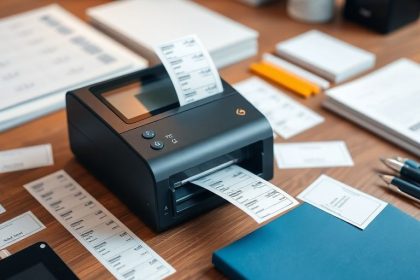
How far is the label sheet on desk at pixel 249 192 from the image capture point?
0.89 metres

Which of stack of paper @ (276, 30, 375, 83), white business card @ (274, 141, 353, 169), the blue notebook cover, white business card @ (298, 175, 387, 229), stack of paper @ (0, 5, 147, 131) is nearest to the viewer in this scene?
the blue notebook cover

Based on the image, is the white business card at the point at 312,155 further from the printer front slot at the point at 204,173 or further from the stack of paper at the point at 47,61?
the stack of paper at the point at 47,61

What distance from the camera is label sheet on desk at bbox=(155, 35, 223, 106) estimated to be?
96 cm

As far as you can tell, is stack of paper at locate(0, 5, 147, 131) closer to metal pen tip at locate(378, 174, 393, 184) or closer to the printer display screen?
the printer display screen

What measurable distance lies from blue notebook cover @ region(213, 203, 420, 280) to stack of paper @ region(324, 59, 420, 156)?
0.22 m

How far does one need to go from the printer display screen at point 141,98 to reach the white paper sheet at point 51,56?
239 mm

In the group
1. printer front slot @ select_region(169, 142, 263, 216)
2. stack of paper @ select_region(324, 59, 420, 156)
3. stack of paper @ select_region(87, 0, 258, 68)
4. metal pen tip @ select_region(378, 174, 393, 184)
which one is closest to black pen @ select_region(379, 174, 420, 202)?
metal pen tip @ select_region(378, 174, 393, 184)

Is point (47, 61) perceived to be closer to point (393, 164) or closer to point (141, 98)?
point (141, 98)

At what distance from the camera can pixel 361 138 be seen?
44.9 inches

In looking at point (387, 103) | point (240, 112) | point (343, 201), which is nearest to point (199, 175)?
point (240, 112)

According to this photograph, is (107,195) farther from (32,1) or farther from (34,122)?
(32,1)

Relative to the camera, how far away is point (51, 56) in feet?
4.33

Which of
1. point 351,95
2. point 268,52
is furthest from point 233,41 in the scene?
point 351,95

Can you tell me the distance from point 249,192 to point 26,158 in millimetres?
416
